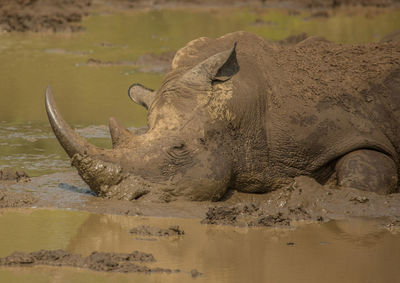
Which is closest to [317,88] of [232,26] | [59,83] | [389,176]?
[389,176]

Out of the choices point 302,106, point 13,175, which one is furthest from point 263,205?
point 13,175

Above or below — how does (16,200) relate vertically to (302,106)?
below

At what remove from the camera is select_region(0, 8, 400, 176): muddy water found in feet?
34.2

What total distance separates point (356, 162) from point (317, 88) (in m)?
0.81

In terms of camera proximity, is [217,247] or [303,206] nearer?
[217,247]

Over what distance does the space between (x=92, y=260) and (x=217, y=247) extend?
100 cm

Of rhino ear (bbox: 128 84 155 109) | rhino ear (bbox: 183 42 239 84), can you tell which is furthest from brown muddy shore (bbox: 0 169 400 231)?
rhino ear (bbox: 128 84 155 109)

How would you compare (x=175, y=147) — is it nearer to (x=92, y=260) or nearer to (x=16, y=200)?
(x=16, y=200)

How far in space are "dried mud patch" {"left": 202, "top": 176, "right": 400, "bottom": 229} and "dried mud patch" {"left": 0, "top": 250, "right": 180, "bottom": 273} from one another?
4.13 feet

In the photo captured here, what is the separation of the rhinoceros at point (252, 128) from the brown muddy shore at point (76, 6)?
44.9 feet

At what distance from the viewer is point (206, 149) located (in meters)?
7.56

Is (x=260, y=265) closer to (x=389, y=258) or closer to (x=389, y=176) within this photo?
(x=389, y=258)

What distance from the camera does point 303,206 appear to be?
294 inches

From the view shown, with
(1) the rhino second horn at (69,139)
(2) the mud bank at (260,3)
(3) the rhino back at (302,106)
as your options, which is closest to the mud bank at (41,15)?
(2) the mud bank at (260,3)
